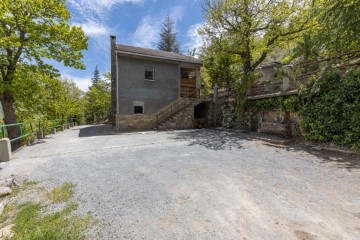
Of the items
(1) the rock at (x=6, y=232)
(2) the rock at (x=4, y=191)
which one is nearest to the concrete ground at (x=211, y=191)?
(2) the rock at (x=4, y=191)

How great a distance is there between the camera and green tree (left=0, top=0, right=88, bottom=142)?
393 inches

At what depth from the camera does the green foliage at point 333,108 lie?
6426mm

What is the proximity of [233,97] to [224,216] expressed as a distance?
1196cm

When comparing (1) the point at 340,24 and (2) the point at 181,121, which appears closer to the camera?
(1) the point at 340,24

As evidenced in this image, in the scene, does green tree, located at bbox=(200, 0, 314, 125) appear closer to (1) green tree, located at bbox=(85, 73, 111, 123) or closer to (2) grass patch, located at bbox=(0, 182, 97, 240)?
(2) grass patch, located at bbox=(0, 182, 97, 240)

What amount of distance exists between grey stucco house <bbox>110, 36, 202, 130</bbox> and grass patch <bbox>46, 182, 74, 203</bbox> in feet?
34.0

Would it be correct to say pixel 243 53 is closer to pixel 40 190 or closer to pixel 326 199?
pixel 326 199

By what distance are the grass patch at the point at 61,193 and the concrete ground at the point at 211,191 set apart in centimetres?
21

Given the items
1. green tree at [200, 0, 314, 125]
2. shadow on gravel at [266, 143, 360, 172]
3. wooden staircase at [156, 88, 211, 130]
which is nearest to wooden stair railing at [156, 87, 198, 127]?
wooden staircase at [156, 88, 211, 130]

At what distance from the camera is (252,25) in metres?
12.1

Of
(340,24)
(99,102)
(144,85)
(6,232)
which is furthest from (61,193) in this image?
(99,102)

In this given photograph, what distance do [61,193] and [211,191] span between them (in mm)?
3200

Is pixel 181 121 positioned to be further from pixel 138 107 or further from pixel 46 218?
pixel 46 218

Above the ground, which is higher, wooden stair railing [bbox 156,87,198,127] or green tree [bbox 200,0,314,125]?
green tree [bbox 200,0,314,125]
